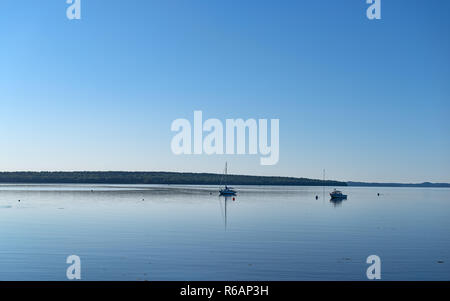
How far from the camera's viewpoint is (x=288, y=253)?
39.9 m

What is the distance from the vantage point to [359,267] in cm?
3444

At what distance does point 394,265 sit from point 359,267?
302 cm

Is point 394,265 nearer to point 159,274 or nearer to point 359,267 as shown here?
point 359,267

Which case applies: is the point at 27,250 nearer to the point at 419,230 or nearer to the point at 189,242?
the point at 189,242

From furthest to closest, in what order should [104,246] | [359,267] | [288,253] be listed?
[104,246] < [288,253] < [359,267]

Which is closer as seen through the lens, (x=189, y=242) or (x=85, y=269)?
(x=85, y=269)
